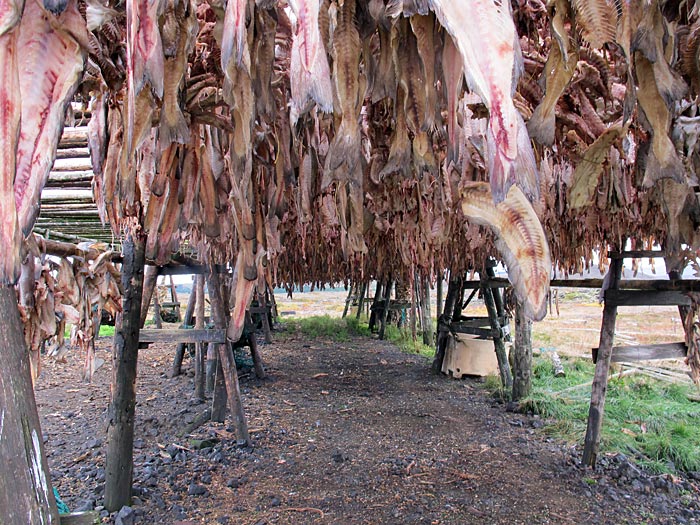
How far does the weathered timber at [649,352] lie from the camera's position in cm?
313

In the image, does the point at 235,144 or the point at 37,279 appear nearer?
the point at 235,144

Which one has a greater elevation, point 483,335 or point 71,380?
point 483,335

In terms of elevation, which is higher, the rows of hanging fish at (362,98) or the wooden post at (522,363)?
the rows of hanging fish at (362,98)

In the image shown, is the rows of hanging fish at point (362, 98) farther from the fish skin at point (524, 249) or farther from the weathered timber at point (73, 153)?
the weathered timber at point (73, 153)

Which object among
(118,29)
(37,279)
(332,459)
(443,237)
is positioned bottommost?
(332,459)

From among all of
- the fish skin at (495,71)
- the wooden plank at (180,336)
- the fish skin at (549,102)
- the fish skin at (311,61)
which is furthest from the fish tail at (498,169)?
the wooden plank at (180,336)

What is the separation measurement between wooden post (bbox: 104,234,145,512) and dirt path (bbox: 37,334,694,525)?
0.65 ft

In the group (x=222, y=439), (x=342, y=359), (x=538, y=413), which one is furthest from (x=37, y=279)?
(x=342, y=359)

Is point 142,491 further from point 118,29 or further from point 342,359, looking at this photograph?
point 342,359

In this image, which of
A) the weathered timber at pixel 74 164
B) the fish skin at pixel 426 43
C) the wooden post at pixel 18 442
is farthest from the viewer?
the weathered timber at pixel 74 164

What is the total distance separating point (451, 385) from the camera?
587cm

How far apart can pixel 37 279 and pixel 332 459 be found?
263 centimetres

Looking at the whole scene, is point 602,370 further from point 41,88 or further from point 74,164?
point 41,88

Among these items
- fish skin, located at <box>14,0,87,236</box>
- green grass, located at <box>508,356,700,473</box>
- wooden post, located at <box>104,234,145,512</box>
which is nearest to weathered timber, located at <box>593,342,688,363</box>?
green grass, located at <box>508,356,700,473</box>
